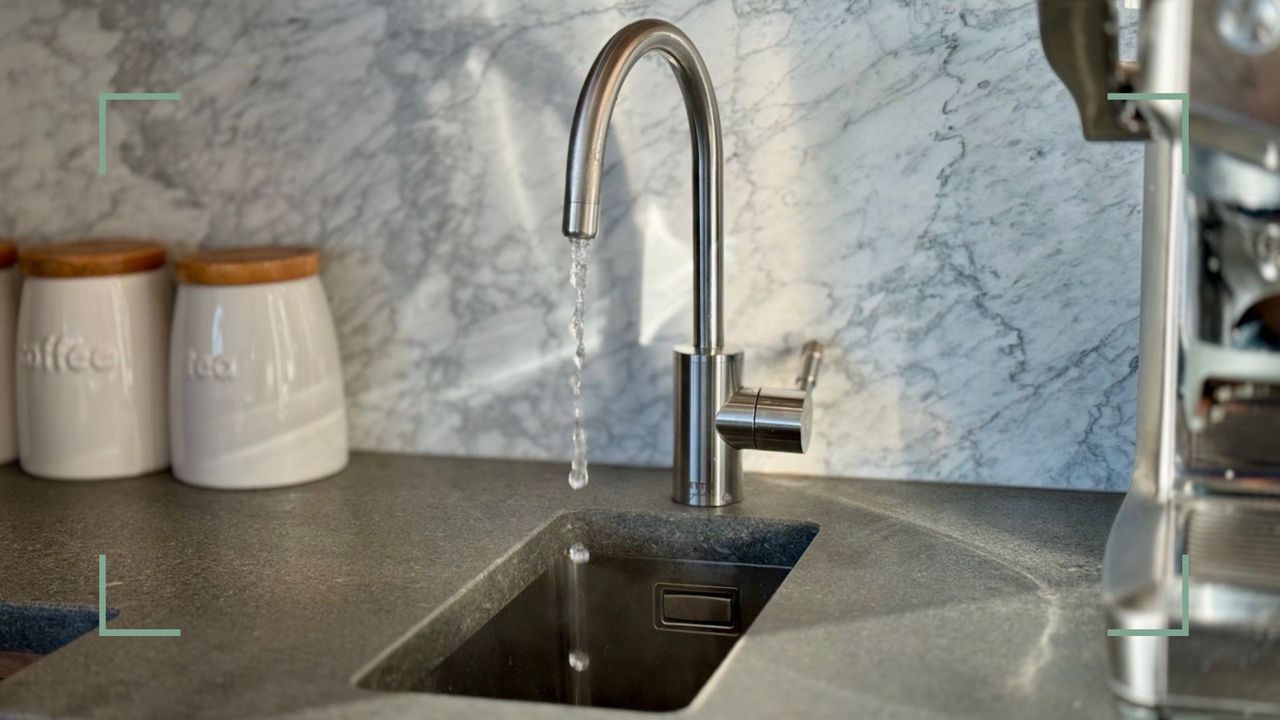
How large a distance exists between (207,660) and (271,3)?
2.32 ft

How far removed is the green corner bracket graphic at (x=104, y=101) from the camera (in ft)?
4.66

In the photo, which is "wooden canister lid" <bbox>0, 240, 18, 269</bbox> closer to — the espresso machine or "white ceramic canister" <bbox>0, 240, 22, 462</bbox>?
"white ceramic canister" <bbox>0, 240, 22, 462</bbox>

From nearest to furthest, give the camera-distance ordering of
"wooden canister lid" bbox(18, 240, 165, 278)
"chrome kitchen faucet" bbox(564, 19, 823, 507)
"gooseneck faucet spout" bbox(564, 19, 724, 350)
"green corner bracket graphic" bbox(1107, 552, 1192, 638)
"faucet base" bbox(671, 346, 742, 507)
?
"green corner bracket graphic" bbox(1107, 552, 1192, 638), "gooseneck faucet spout" bbox(564, 19, 724, 350), "chrome kitchen faucet" bbox(564, 19, 823, 507), "faucet base" bbox(671, 346, 742, 507), "wooden canister lid" bbox(18, 240, 165, 278)

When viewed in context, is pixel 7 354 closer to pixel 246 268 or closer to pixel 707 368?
pixel 246 268

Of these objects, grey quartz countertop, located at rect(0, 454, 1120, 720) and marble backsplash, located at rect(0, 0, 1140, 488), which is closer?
grey quartz countertop, located at rect(0, 454, 1120, 720)

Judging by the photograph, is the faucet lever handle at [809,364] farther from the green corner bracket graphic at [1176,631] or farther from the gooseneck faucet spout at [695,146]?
the green corner bracket graphic at [1176,631]

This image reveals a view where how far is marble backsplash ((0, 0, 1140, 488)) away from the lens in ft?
4.01

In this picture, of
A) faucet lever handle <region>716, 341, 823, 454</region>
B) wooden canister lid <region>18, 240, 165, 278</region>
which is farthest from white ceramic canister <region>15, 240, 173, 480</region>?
faucet lever handle <region>716, 341, 823, 454</region>

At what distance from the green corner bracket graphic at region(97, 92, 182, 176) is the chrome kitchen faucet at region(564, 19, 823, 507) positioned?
56 cm

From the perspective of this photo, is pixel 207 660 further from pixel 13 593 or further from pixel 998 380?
pixel 998 380

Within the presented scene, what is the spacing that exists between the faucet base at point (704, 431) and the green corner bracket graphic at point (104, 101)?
592 mm

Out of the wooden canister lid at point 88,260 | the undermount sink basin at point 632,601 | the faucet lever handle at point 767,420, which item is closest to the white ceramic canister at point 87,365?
the wooden canister lid at point 88,260

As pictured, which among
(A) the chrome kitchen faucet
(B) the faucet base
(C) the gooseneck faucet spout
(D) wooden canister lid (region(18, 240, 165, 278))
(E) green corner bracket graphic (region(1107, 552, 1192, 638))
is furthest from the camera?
(D) wooden canister lid (region(18, 240, 165, 278))

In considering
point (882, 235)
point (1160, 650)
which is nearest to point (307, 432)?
point (882, 235)
